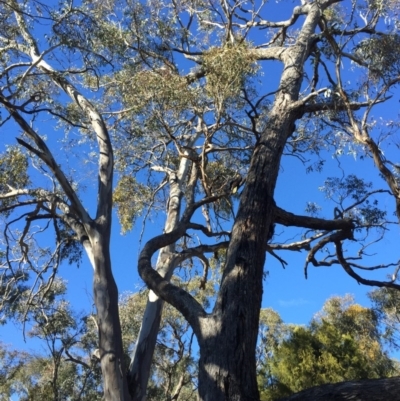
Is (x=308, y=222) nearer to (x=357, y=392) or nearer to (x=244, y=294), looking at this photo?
(x=244, y=294)

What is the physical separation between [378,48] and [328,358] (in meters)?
6.80

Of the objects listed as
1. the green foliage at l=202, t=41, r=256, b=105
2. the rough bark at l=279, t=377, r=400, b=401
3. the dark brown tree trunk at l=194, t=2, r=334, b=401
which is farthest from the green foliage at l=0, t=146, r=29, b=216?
the rough bark at l=279, t=377, r=400, b=401

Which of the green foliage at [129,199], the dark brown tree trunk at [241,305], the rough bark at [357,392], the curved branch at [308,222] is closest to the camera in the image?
the rough bark at [357,392]

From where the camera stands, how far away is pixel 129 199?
8852 millimetres

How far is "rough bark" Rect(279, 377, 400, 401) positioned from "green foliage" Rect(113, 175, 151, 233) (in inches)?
244

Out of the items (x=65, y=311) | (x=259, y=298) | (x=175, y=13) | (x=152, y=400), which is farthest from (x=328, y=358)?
(x=259, y=298)

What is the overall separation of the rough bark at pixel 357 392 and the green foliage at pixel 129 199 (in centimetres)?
621

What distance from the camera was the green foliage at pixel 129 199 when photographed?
8.66m

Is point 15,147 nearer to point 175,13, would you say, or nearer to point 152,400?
point 175,13

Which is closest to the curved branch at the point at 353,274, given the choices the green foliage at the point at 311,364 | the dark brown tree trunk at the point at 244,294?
the dark brown tree trunk at the point at 244,294

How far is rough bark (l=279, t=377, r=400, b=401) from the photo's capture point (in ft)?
8.19

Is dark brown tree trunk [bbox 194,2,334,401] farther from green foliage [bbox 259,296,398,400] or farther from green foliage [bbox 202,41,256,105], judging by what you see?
green foliage [bbox 259,296,398,400]

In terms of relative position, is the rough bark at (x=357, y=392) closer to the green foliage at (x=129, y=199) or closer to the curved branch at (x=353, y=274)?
the curved branch at (x=353, y=274)

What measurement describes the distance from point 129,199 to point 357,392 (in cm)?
666
